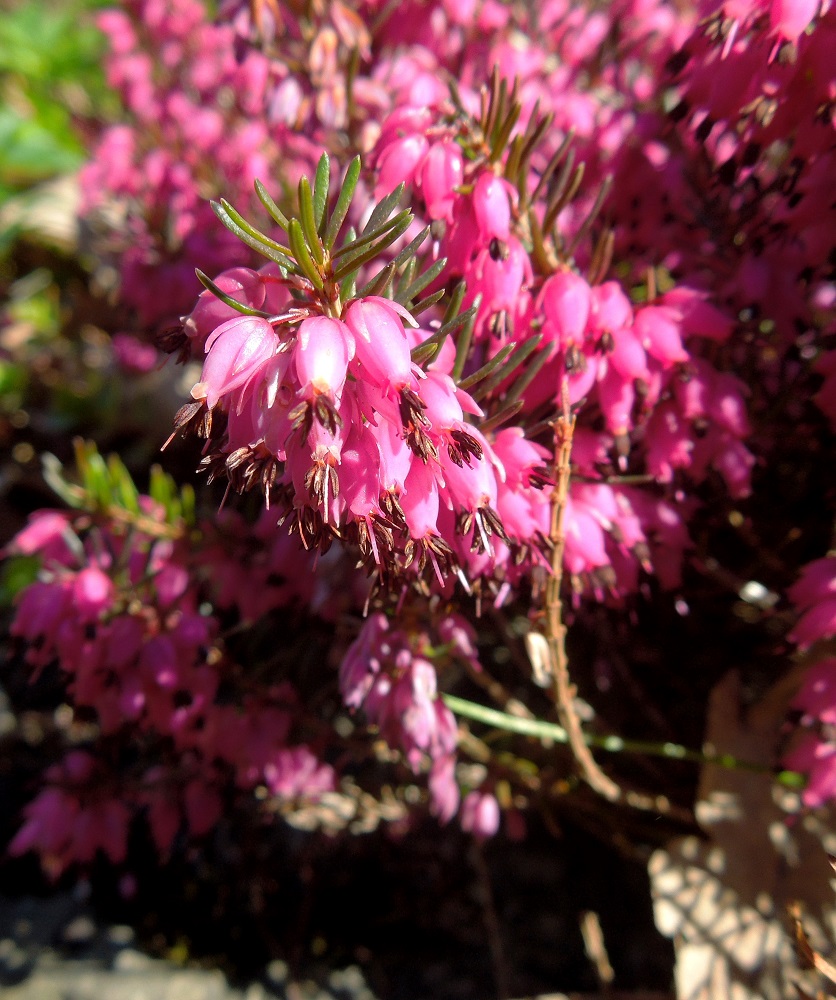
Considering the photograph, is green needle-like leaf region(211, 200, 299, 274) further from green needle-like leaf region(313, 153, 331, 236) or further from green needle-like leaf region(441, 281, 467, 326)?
green needle-like leaf region(441, 281, 467, 326)

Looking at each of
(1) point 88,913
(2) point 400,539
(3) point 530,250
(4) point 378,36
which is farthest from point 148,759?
(4) point 378,36

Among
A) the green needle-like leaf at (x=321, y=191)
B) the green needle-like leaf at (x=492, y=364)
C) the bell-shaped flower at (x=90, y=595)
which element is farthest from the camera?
the bell-shaped flower at (x=90, y=595)

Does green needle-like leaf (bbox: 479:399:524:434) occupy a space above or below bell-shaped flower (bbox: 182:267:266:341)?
above

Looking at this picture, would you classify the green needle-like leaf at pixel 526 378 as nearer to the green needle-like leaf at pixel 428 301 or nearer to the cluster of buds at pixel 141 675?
the green needle-like leaf at pixel 428 301

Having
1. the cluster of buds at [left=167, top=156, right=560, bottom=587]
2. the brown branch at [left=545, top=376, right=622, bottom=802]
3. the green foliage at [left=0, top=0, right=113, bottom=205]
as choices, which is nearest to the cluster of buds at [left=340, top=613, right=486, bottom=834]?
the brown branch at [left=545, top=376, right=622, bottom=802]

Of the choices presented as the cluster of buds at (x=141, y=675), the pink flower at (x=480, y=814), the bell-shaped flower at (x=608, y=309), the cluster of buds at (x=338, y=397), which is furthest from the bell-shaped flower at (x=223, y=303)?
the pink flower at (x=480, y=814)

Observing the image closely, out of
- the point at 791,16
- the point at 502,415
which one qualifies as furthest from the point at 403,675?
the point at 791,16

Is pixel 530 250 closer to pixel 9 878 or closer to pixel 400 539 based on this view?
pixel 400 539

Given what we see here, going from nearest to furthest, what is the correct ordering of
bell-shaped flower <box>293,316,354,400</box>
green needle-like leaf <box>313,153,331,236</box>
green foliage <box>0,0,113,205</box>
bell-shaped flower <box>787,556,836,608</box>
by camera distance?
bell-shaped flower <box>293,316,354,400</box>, green needle-like leaf <box>313,153,331,236</box>, bell-shaped flower <box>787,556,836,608</box>, green foliage <box>0,0,113,205</box>

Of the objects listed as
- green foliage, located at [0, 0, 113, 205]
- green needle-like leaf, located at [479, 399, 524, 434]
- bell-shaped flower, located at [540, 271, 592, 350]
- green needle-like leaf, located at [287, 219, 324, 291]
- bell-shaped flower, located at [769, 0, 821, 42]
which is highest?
green foliage, located at [0, 0, 113, 205]
